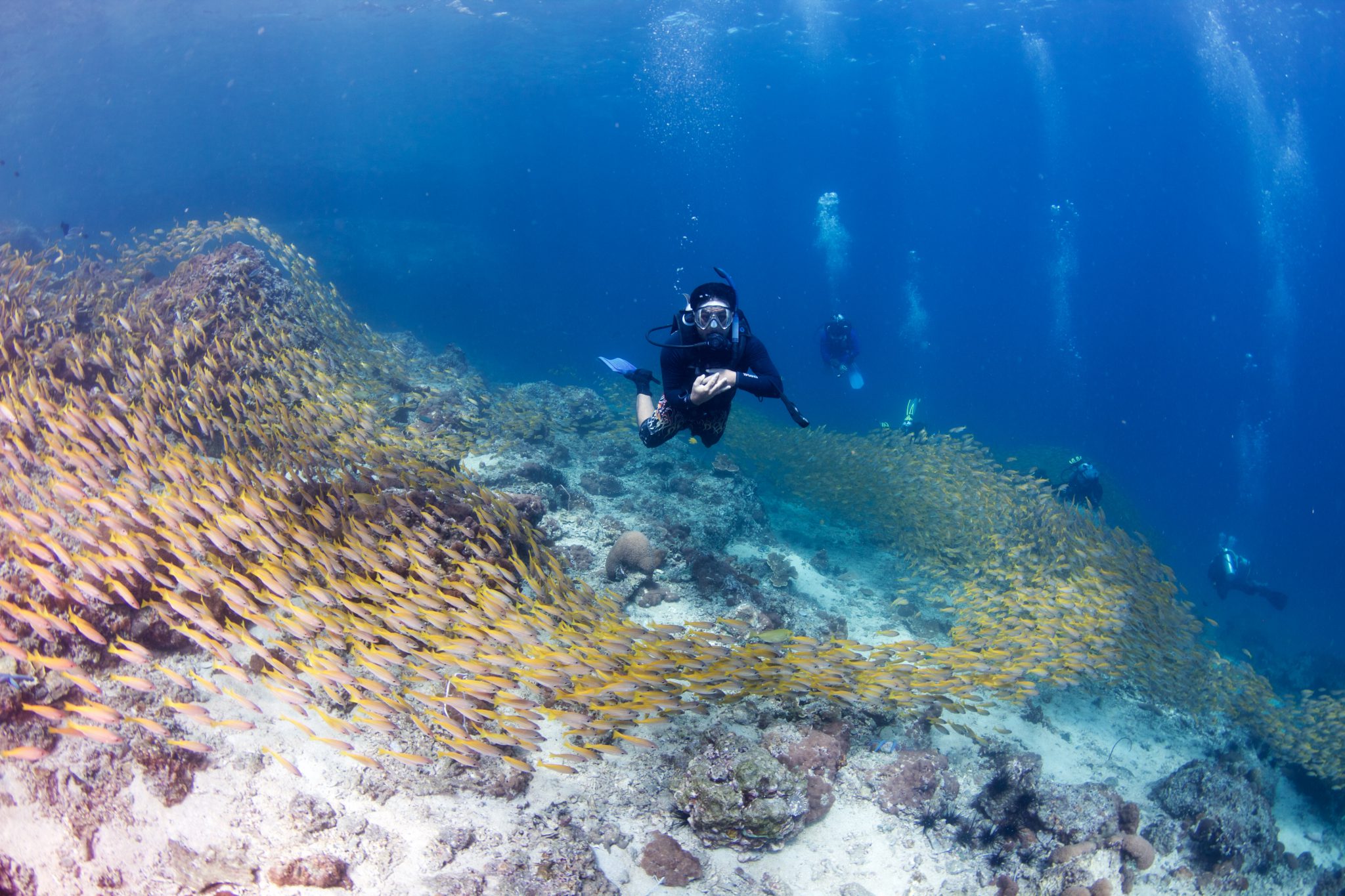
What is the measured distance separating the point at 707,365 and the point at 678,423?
0.66m

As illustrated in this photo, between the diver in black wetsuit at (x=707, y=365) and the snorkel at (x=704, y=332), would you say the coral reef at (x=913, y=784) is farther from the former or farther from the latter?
the snorkel at (x=704, y=332)

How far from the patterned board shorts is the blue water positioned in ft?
62.8

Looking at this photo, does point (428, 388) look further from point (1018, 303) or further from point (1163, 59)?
point (1018, 303)

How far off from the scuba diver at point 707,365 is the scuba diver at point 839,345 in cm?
1055

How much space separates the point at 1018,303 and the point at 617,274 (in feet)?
209

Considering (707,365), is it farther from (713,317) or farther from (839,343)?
(839,343)

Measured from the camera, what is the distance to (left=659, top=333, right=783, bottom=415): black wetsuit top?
547cm

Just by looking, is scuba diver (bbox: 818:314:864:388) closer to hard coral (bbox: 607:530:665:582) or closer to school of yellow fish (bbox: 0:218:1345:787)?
school of yellow fish (bbox: 0:218:1345:787)

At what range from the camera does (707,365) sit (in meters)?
5.52

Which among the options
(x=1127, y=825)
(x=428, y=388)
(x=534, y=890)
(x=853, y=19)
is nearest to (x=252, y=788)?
(x=534, y=890)

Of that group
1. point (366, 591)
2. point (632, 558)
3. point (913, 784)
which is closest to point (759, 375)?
point (632, 558)

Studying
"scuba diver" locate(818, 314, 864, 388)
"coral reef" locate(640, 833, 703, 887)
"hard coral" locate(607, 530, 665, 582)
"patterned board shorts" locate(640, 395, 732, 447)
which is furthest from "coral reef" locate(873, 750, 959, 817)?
"scuba diver" locate(818, 314, 864, 388)

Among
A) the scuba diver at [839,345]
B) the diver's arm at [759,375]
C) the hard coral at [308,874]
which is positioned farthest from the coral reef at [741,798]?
the scuba diver at [839,345]

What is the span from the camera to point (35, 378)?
759cm
